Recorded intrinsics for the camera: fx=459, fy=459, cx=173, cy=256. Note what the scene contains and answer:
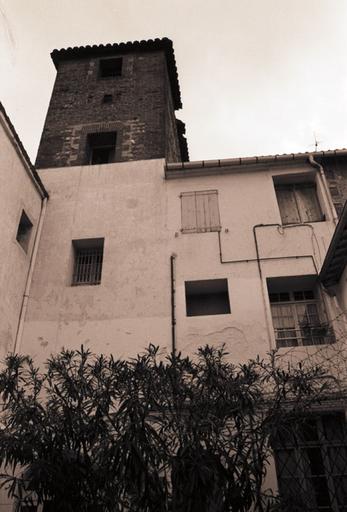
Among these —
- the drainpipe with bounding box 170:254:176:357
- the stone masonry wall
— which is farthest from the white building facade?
the stone masonry wall

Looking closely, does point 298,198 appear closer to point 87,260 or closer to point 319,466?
point 87,260

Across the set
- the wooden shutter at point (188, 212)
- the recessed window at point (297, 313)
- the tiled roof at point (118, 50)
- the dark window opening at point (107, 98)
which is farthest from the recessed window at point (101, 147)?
the recessed window at point (297, 313)

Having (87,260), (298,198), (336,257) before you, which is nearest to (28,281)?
(87,260)

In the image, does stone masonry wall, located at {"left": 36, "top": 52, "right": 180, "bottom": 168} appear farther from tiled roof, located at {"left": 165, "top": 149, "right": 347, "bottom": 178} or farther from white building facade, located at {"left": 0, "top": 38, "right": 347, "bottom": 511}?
tiled roof, located at {"left": 165, "top": 149, "right": 347, "bottom": 178}

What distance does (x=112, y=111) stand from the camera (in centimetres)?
1469

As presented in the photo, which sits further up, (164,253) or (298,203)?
(298,203)

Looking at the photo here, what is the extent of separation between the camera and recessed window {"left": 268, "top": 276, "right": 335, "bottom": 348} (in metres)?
9.66

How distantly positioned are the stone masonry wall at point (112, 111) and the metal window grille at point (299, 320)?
548 cm

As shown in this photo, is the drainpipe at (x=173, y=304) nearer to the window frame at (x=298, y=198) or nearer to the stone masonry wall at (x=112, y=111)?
the window frame at (x=298, y=198)

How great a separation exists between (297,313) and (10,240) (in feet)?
21.3

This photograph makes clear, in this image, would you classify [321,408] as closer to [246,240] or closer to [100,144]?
[246,240]

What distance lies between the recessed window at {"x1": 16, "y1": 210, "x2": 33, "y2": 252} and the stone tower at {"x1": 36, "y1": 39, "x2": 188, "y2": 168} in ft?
8.52

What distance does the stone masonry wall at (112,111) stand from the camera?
1348 centimetres

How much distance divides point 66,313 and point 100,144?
21.3 ft
